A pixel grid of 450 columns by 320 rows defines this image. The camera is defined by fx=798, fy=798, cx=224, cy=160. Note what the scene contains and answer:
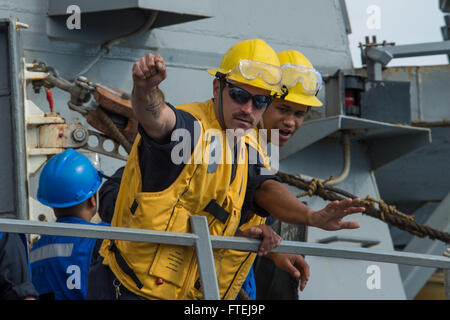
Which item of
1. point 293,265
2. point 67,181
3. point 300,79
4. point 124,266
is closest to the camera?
point 124,266

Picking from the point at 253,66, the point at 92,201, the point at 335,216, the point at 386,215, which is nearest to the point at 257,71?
the point at 253,66

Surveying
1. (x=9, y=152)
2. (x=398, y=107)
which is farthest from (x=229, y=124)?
(x=398, y=107)

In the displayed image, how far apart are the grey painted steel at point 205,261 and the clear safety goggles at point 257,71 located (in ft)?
2.15

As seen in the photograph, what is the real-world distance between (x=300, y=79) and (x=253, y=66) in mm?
1244

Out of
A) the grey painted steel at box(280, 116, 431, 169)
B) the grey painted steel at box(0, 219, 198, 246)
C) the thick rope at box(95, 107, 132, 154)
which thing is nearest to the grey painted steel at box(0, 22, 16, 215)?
the thick rope at box(95, 107, 132, 154)

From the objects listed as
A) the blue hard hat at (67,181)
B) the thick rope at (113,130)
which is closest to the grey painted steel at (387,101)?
the thick rope at (113,130)

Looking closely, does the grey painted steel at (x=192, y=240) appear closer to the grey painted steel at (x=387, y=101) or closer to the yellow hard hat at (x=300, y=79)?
the yellow hard hat at (x=300, y=79)

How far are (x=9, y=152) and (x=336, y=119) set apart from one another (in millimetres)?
2510

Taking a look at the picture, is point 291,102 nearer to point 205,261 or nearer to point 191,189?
point 191,189

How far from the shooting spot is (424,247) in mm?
6031

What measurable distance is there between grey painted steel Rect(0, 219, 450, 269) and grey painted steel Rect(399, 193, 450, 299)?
3387 mm

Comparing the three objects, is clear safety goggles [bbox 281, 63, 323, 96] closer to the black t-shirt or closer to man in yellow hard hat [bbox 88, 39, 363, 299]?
man in yellow hard hat [bbox 88, 39, 363, 299]

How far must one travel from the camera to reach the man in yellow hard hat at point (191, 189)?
2.53 metres
